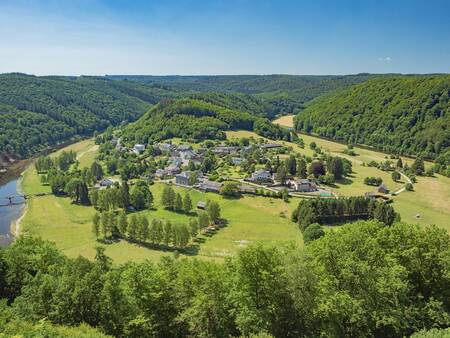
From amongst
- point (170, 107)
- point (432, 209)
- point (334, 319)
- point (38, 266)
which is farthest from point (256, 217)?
point (170, 107)

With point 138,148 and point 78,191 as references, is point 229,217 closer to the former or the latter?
point 78,191

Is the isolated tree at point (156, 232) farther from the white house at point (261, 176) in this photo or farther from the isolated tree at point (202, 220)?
the white house at point (261, 176)

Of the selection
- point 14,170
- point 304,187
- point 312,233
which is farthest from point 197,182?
point 14,170

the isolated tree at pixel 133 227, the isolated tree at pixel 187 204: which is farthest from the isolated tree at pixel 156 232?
the isolated tree at pixel 187 204

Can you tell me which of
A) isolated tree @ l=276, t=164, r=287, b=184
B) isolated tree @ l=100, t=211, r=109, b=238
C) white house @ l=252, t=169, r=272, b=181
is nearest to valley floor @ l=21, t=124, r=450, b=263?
isolated tree @ l=100, t=211, r=109, b=238

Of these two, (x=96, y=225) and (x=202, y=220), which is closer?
(x=96, y=225)

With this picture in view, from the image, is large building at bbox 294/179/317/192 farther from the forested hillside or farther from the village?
the forested hillside
